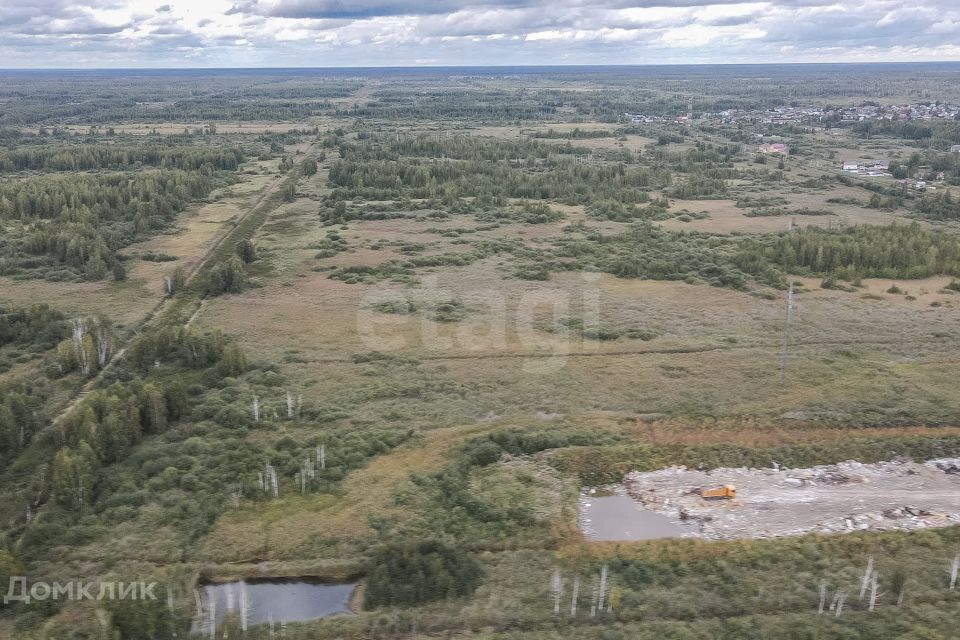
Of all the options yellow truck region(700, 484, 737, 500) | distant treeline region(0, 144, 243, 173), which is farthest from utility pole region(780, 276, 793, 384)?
distant treeline region(0, 144, 243, 173)

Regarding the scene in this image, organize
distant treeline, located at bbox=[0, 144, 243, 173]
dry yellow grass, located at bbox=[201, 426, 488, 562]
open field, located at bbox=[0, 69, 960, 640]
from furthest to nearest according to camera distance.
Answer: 1. distant treeline, located at bbox=[0, 144, 243, 173]
2. dry yellow grass, located at bbox=[201, 426, 488, 562]
3. open field, located at bbox=[0, 69, 960, 640]

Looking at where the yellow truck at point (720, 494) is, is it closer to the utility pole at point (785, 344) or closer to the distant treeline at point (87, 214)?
the utility pole at point (785, 344)

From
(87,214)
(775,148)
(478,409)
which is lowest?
(478,409)

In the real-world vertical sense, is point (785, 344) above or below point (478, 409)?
above

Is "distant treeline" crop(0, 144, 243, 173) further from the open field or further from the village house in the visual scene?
the village house

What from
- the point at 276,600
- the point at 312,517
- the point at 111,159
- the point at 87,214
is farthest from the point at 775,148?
the point at 276,600

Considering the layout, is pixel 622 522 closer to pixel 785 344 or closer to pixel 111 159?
pixel 785 344

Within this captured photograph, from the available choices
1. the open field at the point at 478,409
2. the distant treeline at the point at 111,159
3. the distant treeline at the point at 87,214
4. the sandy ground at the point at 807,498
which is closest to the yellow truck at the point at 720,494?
the sandy ground at the point at 807,498
